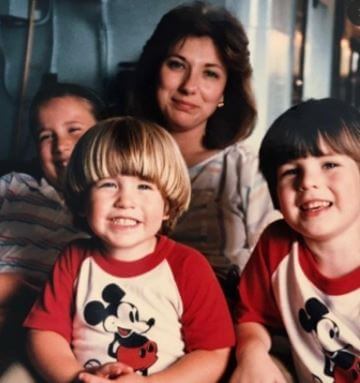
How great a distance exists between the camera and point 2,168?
0.83m

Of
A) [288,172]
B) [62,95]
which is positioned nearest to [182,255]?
[288,172]

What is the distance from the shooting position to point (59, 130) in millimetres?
795

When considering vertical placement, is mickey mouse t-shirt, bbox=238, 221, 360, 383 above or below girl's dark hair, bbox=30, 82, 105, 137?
below

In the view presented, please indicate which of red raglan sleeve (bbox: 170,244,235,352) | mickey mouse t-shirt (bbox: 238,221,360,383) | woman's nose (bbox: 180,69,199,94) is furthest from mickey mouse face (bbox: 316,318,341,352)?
woman's nose (bbox: 180,69,199,94)

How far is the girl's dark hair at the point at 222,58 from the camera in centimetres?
74

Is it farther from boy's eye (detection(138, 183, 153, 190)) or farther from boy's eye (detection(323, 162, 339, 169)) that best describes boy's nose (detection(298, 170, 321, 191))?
boy's eye (detection(138, 183, 153, 190))

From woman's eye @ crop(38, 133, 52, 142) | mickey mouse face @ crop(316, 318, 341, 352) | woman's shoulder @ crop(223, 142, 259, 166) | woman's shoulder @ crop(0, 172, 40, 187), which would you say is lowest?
mickey mouse face @ crop(316, 318, 341, 352)

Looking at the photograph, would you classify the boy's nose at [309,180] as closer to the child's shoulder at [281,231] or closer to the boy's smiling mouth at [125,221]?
the child's shoulder at [281,231]

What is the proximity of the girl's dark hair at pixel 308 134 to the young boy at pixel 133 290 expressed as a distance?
11 cm

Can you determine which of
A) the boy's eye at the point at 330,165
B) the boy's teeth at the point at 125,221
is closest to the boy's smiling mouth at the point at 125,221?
the boy's teeth at the point at 125,221

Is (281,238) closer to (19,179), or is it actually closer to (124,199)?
(124,199)

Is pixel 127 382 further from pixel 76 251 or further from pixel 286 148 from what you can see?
pixel 286 148

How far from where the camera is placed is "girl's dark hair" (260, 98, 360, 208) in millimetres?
691

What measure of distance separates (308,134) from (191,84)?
158 millimetres
